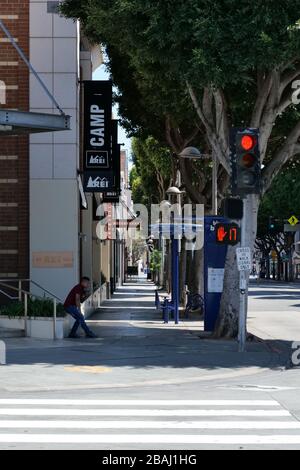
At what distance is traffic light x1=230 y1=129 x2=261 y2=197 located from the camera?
59.8 feet

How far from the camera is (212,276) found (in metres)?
24.6

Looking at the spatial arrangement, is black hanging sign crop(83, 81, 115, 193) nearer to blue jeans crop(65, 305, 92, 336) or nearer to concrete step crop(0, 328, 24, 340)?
blue jeans crop(65, 305, 92, 336)

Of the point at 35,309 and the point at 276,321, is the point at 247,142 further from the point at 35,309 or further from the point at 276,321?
the point at 276,321

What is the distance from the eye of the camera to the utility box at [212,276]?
24.5m

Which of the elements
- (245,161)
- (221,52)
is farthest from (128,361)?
(221,52)

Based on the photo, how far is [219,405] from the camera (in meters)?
12.3

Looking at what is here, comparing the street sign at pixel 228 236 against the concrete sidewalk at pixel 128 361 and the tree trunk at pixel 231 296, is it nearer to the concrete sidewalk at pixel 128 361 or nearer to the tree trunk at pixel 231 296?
the concrete sidewalk at pixel 128 361

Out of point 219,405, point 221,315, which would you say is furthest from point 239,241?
point 219,405

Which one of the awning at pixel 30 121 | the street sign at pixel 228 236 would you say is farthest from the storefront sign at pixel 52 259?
the street sign at pixel 228 236

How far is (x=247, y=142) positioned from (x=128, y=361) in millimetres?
5114

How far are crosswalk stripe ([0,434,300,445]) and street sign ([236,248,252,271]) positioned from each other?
9299 mm

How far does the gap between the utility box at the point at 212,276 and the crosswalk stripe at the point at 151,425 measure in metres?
13.7
